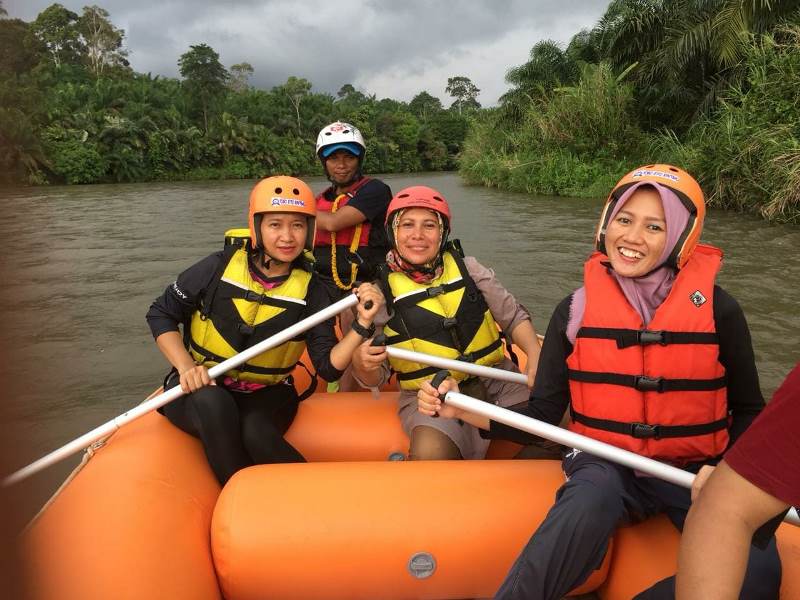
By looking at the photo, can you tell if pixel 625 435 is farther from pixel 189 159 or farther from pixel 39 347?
pixel 189 159

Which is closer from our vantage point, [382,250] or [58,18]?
[58,18]

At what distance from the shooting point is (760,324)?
4.64 m

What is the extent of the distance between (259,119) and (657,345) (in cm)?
3458

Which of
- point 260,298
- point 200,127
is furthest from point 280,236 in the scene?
point 200,127

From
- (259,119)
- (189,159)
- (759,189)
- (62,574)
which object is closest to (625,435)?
(62,574)

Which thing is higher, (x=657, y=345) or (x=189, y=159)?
(x=189, y=159)

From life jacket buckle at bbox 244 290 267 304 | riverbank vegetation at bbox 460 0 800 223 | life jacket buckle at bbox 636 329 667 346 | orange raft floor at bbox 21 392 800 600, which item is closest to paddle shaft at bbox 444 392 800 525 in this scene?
orange raft floor at bbox 21 392 800 600

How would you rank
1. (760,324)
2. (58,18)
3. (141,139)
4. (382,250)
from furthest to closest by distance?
(141,139)
(760,324)
(382,250)
(58,18)

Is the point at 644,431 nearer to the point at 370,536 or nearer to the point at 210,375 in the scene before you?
the point at 370,536

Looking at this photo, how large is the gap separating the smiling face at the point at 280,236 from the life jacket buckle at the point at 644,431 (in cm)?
132

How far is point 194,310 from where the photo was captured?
7.49 feet

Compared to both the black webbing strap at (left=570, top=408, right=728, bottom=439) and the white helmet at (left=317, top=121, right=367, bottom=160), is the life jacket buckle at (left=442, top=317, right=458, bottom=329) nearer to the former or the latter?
the black webbing strap at (left=570, top=408, right=728, bottom=439)

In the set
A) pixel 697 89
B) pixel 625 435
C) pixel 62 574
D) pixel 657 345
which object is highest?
pixel 697 89

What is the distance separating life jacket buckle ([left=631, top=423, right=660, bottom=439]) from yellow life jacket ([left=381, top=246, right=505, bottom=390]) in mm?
734
